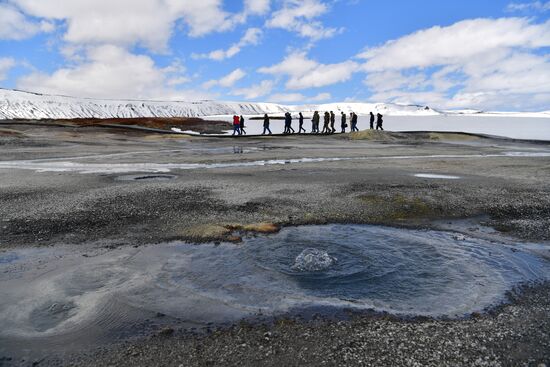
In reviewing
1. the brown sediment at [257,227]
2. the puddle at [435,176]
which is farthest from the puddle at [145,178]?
the puddle at [435,176]

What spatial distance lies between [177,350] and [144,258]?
87.6 inches

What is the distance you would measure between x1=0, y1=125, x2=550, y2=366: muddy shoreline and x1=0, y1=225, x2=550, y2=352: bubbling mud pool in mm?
325

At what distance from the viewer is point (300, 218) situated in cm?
714

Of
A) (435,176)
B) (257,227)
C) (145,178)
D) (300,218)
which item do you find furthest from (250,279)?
(435,176)

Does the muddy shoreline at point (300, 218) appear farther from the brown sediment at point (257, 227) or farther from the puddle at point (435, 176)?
the puddle at point (435, 176)

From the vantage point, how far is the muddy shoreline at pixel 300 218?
10.5ft

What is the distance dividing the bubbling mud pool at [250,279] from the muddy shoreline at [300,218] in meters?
0.33

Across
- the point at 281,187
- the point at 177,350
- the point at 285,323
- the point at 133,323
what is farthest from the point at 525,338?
the point at 281,187

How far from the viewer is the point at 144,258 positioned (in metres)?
5.25

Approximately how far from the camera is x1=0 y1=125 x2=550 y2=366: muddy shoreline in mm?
3199

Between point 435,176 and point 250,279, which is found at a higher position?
point 435,176

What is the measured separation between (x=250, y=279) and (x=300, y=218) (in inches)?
105

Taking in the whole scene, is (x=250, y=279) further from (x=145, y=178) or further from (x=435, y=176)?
(x=435, y=176)

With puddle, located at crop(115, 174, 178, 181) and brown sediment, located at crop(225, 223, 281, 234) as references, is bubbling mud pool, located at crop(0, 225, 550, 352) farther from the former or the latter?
puddle, located at crop(115, 174, 178, 181)
